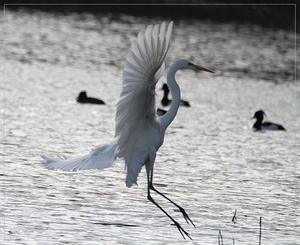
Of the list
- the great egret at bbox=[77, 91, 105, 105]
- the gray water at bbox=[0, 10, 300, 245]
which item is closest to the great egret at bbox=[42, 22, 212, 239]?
the gray water at bbox=[0, 10, 300, 245]

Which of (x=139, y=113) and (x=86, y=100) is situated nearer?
(x=139, y=113)

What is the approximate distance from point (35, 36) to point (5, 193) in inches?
776

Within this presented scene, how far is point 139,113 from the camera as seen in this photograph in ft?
22.6

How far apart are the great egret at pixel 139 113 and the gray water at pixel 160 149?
57 cm

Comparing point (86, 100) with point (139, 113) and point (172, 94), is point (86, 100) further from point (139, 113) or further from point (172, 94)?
point (139, 113)

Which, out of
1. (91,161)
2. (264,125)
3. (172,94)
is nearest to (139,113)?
(172,94)

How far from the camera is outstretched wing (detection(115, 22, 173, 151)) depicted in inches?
249

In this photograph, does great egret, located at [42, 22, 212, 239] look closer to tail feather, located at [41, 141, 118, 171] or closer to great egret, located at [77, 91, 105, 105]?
tail feather, located at [41, 141, 118, 171]

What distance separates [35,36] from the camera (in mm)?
27562

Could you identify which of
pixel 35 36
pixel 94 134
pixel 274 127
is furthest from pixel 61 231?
pixel 35 36

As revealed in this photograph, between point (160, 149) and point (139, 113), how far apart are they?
518cm

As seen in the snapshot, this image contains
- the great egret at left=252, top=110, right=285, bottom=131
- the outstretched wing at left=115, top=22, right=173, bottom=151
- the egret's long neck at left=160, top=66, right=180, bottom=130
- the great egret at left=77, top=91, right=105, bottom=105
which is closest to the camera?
the outstretched wing at left=115, top=22, right=173, bottom=151

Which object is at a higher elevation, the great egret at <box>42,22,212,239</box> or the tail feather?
the great egret at <box>42,22,212,239</box>

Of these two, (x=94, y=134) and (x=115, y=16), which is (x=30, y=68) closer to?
(x=94, y=134)
